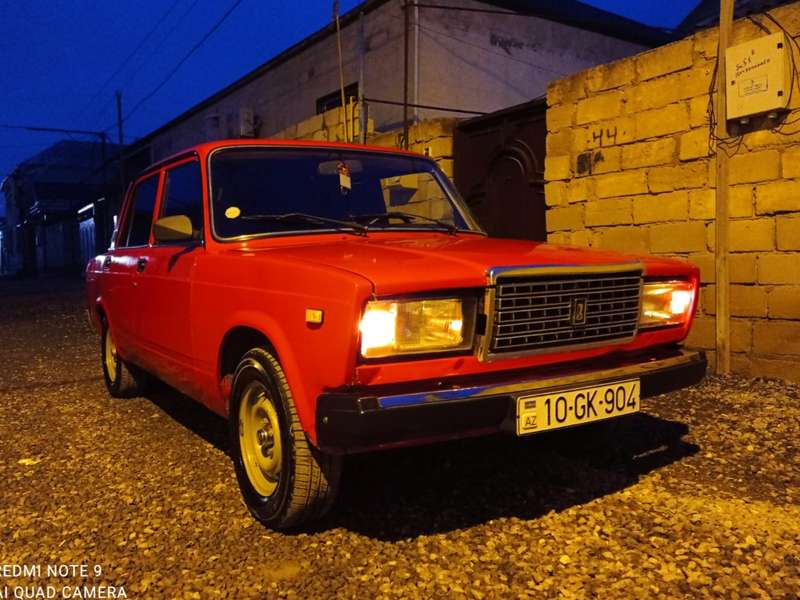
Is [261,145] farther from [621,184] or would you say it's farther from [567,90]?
[567,90]

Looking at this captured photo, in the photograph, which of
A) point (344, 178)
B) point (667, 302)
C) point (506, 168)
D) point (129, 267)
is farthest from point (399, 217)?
point (506, 168)

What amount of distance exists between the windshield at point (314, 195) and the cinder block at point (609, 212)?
2641 millimetres

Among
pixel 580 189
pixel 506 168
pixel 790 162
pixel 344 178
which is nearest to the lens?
pixel 344 178

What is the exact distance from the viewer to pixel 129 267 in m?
4.06

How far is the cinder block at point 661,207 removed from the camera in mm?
5262

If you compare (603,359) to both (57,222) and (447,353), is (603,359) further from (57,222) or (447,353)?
(57,222)

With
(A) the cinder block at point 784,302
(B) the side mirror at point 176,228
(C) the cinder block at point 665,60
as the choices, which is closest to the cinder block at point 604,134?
(C) the cinder block at point 665,60

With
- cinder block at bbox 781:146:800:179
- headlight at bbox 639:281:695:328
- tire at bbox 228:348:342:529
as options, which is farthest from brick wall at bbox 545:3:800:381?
tire at bbox 228:348:342:529

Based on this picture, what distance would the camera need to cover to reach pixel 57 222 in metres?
39.2

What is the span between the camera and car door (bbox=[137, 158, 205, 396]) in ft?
10.4

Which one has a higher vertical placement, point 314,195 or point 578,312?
point 314,195

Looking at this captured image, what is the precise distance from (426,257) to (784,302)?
140 inches

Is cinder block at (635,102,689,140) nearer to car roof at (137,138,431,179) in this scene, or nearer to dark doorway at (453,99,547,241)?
dark doorway at (453,99,547,241)

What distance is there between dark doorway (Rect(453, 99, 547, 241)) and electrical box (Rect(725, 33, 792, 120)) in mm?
2227
